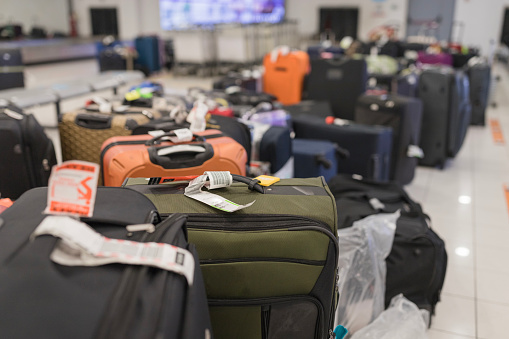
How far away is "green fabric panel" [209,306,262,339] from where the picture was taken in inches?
44.7

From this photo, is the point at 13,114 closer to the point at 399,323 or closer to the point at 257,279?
the point at 257,279

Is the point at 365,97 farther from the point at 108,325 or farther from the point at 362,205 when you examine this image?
the point at 108,325

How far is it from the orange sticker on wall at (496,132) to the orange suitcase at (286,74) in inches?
94.2

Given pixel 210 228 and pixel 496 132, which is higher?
pixel 210 228

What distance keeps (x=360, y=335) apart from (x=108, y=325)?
4.25 ft

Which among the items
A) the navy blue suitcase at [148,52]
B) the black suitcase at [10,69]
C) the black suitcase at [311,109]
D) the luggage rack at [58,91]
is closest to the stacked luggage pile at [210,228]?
the black suitcase at [311,109]

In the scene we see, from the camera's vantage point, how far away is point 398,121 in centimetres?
355

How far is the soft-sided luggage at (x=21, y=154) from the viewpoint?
5.46 feet

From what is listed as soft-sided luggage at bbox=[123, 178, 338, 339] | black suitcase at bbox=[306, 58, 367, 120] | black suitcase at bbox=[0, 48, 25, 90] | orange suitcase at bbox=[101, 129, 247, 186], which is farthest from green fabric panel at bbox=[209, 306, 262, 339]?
black suitcase at bbox=[0, 48, 25, 90]

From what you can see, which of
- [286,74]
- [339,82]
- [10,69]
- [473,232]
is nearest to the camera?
[473,232]

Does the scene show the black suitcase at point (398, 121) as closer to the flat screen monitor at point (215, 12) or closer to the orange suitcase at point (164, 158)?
the orange suitcase at point (164, 158)

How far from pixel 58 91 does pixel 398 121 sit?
10.7 ft

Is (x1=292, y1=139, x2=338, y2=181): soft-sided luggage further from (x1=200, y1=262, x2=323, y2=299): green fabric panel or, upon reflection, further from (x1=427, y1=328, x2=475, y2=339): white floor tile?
(x1=200, y1=262, x2=323, y2=299): green fabric panel

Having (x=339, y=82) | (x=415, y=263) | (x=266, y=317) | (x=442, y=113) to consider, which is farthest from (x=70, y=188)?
(x=442, y=113)
